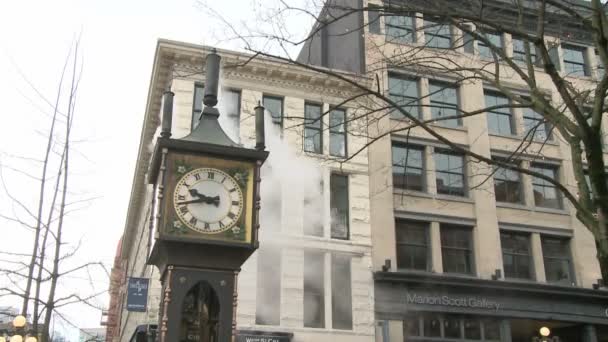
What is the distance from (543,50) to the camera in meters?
6.28

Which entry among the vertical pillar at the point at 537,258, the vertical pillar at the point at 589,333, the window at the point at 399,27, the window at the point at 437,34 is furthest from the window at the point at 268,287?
the vertical pillar at the point at 589,333

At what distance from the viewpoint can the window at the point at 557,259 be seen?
21422 mm

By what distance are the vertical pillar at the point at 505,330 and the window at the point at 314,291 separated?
18.9 ft

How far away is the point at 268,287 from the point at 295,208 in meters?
2.43

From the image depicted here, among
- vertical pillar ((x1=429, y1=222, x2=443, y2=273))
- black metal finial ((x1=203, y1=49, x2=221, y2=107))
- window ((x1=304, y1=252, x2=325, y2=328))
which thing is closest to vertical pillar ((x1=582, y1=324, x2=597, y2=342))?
vertical pillar ((x1=429, y1=222, x2=443, y2=273))

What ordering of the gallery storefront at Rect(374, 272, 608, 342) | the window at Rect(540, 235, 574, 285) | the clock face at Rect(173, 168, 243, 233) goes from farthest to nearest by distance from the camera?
the window at Rect(540, 235, 574, 285), the gallery storefront at Rect(374, 272, 608, 342), the clock face at Rect(173, 168, 243, 233)

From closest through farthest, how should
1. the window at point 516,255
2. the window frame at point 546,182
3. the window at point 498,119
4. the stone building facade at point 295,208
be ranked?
the stone building facade at point 295,208 → the window at point 516,255 → the window frame at point 546,182 → the window at point 498,119

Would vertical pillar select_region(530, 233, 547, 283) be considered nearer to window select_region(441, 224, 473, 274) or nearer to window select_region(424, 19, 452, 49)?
window select_region(441, 224, 473, 274)

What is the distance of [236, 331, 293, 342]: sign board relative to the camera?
17109mm

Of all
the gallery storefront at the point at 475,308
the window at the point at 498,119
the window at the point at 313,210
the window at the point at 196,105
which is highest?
the window at the point at 498,119

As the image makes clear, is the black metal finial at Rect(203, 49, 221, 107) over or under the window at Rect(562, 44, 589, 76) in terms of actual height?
under

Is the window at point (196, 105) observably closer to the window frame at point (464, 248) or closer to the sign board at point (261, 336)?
the sign board at point (261, 336)

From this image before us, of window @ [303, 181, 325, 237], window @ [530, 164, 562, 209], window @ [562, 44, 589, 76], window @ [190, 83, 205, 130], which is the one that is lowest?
window @ [303, 181, 325, 237]

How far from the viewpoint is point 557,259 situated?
2169 centimetres
